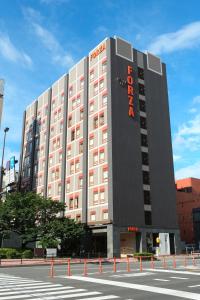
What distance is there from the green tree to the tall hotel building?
5519 millimetres

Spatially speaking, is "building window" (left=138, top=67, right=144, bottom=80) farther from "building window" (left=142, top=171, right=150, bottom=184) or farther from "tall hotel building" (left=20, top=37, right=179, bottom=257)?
"building window" (left=142, top=171, right=150, bottom=184)

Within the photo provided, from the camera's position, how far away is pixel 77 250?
5634 cm

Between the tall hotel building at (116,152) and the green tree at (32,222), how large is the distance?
5.52m

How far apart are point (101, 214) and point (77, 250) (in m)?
7.95

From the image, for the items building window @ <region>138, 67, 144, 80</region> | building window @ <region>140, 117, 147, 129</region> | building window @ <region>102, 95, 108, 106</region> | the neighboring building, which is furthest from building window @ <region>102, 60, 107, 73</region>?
the neighboring building

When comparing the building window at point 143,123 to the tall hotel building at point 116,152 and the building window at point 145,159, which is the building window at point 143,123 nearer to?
the tall hotel building at point 116,152

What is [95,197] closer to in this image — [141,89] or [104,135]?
[104,135]

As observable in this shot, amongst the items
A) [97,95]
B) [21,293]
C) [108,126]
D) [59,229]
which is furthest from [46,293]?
[97,95]

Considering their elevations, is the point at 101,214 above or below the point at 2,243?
above

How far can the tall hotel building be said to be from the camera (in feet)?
177

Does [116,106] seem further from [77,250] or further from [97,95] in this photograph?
[77,250]

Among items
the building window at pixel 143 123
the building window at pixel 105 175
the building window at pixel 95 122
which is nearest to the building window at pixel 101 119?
the building window at pixel 95 122

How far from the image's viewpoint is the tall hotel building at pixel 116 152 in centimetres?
5381

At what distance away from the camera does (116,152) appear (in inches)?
2157
